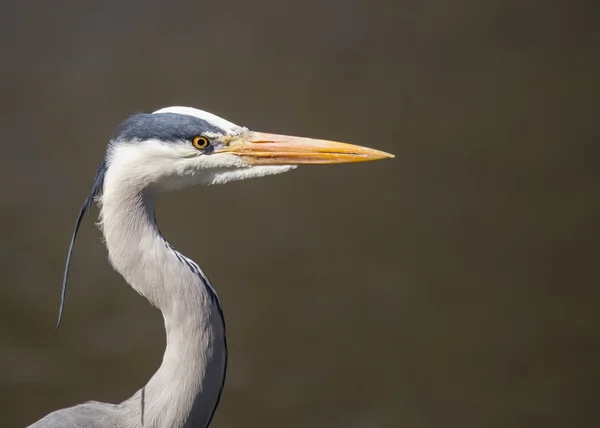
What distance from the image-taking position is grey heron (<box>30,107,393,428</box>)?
7.50 ft

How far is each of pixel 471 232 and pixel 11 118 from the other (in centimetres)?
234

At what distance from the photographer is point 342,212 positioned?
14.8 feet

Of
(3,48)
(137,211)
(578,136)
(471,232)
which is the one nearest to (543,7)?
(578,136)

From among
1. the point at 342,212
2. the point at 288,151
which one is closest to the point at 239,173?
the point at 288,151

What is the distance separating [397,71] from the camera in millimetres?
5102

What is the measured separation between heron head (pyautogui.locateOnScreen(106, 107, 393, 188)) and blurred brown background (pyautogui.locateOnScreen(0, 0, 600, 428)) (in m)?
1.65

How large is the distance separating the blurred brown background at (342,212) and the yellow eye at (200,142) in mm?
1728

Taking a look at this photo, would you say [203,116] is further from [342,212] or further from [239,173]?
[342,212]

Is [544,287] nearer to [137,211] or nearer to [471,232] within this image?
[471,232]

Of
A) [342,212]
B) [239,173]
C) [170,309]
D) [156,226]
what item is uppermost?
[239,173]

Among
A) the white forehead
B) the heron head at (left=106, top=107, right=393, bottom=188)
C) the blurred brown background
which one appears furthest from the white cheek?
the blurred brown background

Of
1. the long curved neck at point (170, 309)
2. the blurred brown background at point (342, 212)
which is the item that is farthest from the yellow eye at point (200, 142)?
the blurred brown background at point (342, 212)

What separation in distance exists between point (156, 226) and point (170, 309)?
20cm

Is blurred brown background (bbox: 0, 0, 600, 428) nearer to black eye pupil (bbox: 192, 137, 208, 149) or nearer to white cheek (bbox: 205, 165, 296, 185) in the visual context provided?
white cheek (bbox: 205, 165, 296, 185)
